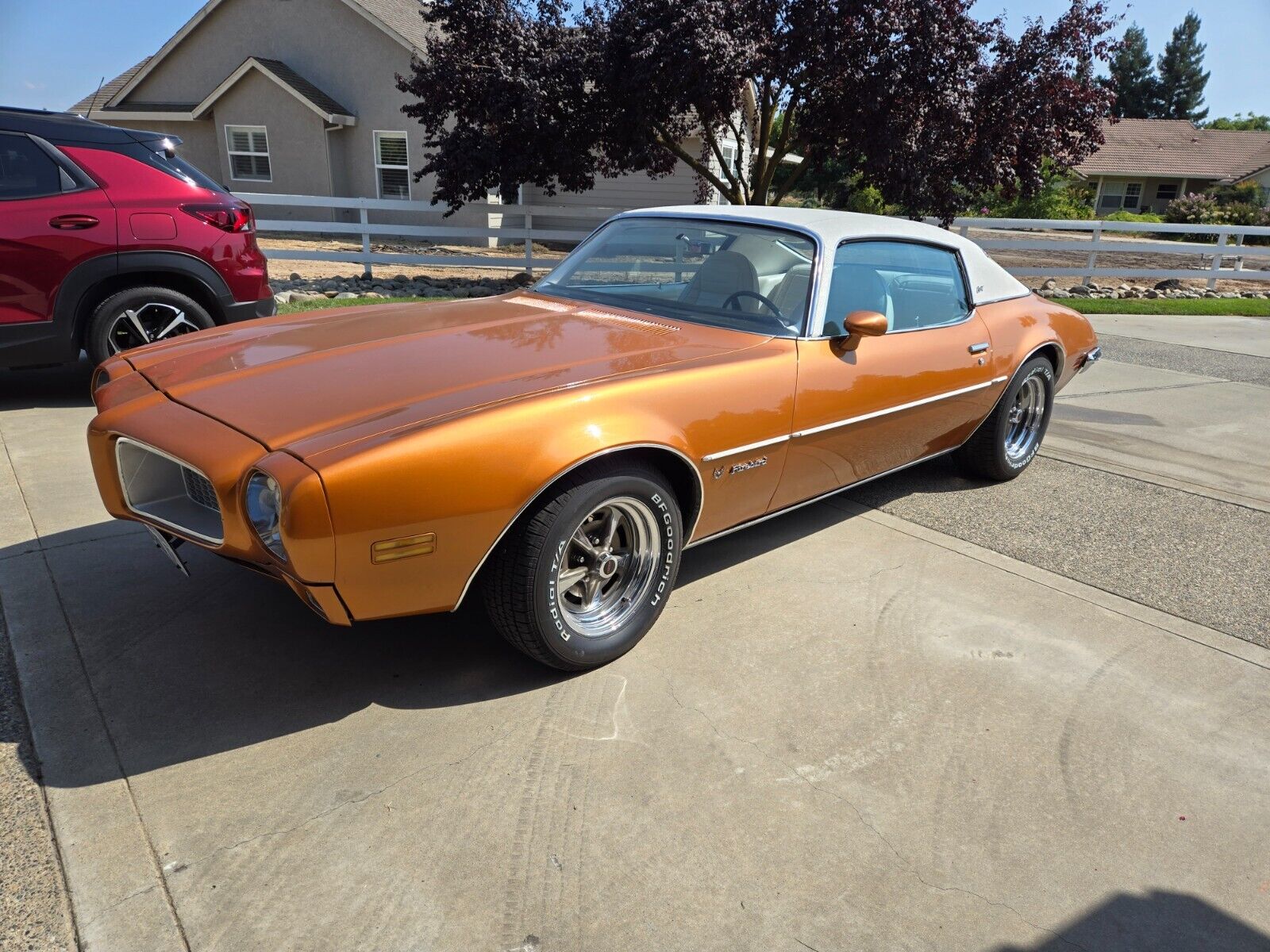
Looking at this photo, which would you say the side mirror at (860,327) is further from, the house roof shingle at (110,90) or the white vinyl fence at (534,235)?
the house roof shingle at (110,90)

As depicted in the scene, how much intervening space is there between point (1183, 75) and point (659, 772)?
91.0 meters

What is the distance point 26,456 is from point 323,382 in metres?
2.95

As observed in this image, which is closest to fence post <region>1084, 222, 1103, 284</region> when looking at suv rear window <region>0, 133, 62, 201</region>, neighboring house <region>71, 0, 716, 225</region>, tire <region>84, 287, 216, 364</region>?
neighboring house <region>71, 0, 716, 225</region>

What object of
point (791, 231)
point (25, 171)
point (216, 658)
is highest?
point (25, 171)

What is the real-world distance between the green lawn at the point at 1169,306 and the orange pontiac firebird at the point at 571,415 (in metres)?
9.72

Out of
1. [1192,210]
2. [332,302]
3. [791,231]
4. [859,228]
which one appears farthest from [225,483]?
[1192,210]

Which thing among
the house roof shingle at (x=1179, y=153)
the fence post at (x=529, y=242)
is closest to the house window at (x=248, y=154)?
the fence post at (x=529, y=242)

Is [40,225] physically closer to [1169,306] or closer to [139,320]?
[139,320]

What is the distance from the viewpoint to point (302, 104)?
20.2 m

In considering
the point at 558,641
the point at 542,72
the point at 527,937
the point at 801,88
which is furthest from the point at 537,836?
the point at 801,88

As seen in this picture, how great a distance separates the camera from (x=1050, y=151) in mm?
12453

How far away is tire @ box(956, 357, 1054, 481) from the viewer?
16.1ft

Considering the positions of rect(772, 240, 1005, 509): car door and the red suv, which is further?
the red suv

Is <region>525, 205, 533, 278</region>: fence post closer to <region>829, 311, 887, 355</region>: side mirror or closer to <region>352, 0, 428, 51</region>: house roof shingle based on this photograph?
<region>352, 0, 428, 51</region>: house roof shingle
